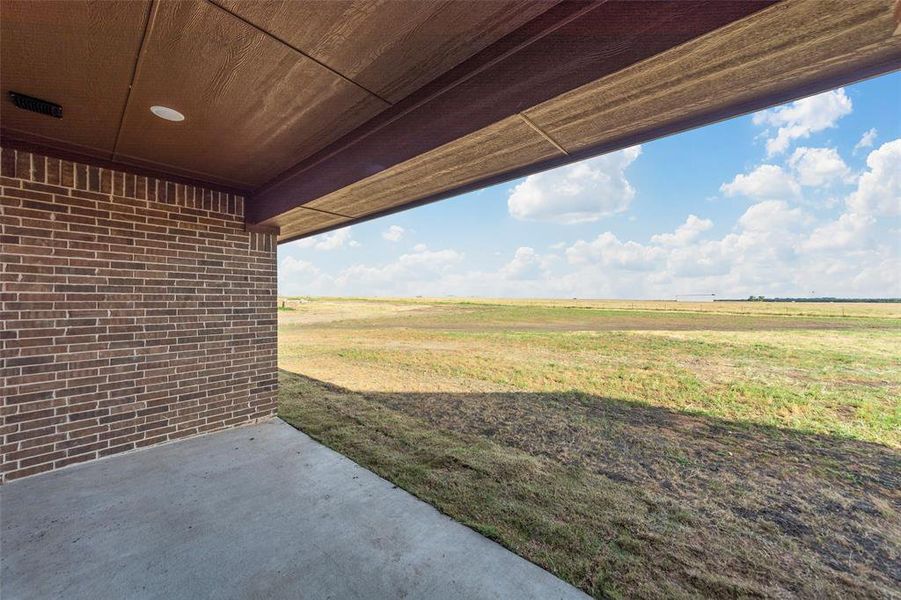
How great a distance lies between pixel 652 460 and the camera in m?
3.57

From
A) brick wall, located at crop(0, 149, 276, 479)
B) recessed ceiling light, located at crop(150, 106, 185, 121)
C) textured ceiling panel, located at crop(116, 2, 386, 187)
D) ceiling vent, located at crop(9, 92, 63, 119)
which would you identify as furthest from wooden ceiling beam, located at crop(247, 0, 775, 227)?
→ brick wall, located at crop(0, 149, 276, 479)

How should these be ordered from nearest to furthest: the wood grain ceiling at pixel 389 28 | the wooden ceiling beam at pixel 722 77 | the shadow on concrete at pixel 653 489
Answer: the wooden ceiling beam at pixel 722 77, the wood grain ceiling at pixel 389 28, the shadow on concrete at pixel 653 489

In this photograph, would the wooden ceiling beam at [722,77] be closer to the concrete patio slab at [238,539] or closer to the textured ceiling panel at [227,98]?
the textured ceiling panel at [227,98]

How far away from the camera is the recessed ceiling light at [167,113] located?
7.20 feet

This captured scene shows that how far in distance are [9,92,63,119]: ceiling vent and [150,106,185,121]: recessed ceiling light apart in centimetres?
58

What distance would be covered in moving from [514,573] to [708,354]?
431 inches

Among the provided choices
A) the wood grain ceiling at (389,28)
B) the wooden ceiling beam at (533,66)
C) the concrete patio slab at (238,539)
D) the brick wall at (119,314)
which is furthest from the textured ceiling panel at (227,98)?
the concrete patio slab at (238,539)

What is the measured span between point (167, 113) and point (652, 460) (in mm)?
5108

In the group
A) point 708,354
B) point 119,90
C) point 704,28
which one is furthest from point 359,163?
point 708,354

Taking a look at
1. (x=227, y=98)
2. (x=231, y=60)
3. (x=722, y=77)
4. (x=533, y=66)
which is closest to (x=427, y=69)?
(x=533, y=66)

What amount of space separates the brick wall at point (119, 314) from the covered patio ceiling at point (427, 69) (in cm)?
63

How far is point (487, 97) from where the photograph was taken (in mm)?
1781

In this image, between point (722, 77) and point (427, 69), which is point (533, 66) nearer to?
point (427, 69)

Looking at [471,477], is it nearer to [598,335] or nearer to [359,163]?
[359,163]
